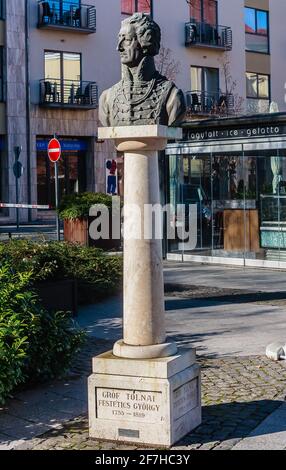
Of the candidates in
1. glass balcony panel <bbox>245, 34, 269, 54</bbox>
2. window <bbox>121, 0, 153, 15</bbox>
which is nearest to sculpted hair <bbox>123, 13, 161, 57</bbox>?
window <bbox>121, 0, 153, 15</bbox>

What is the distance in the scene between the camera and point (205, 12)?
39375mm

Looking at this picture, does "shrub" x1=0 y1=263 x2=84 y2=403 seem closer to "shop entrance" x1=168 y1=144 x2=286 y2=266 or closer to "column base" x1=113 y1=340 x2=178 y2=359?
"column base" x1=113 y1=340 x2=178 y2=359

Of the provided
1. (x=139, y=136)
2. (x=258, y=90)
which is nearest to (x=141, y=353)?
(x=139, y=136)

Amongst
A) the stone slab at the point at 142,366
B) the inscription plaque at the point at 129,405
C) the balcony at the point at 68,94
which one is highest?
the balcony at the point at 68,94

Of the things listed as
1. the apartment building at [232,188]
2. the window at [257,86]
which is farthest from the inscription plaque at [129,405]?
the window at [257,86]

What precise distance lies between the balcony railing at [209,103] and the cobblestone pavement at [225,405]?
A: 30898mm

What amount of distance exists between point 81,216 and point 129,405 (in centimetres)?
1404

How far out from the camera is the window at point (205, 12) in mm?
38781

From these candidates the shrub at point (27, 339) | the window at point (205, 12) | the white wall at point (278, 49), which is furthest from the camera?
the white wall at point (278, 49)

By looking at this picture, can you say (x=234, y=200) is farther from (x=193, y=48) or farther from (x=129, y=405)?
(x=193, y=48)

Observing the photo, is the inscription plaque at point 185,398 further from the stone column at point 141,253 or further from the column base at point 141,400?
the stone column at point 141,253

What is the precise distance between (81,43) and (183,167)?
1936cm

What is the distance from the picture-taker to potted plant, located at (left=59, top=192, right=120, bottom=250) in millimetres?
19125

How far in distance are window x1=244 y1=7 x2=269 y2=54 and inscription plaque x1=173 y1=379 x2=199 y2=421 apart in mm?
37778
